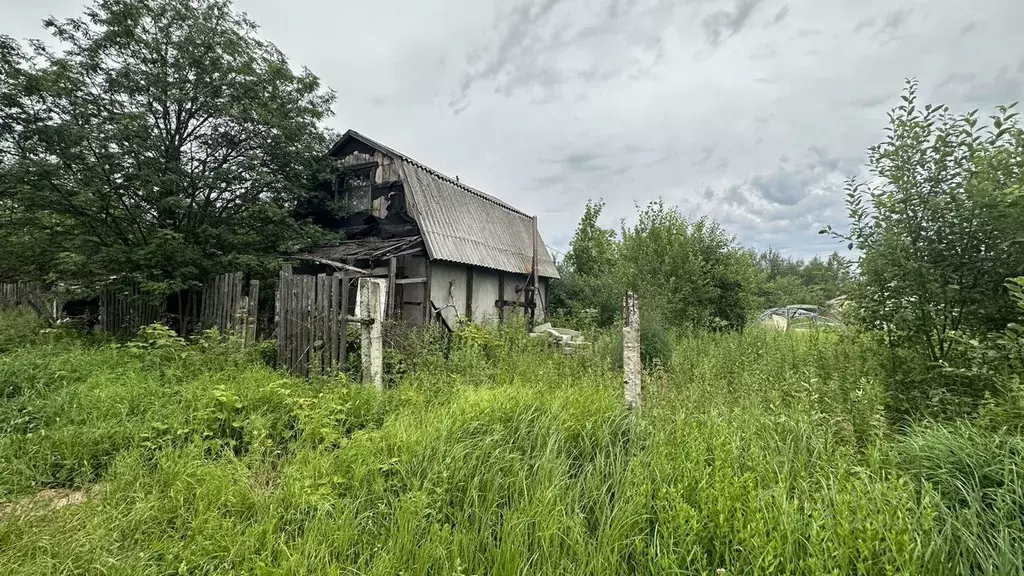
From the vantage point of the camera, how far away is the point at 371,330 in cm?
490

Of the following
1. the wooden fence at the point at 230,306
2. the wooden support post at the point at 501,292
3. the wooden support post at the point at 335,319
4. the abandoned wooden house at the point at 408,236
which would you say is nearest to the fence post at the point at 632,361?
the wooden support post at the point at 335,319

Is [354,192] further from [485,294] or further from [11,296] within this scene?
[11,296]

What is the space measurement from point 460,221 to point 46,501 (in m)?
9.21

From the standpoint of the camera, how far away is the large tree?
6.94 meters

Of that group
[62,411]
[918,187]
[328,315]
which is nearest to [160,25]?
[328,315]

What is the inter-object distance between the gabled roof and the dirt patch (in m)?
6.80

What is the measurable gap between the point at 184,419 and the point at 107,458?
59 cm

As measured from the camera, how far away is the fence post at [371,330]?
15.7ft

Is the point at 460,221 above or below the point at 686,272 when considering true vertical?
above

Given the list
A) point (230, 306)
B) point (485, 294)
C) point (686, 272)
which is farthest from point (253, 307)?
point (686, 272)

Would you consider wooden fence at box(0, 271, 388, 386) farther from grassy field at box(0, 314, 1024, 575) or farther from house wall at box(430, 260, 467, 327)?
house wall at box(430, 260, 467, 327)

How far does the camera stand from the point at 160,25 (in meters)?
7.57

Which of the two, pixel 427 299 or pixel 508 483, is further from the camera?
pixel 427 299

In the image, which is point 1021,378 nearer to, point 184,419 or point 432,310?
point 184,419
